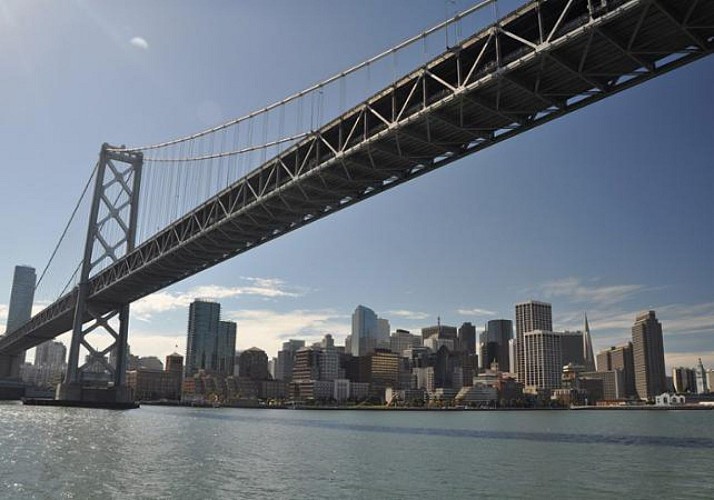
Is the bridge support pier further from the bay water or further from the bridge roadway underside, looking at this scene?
the bay water

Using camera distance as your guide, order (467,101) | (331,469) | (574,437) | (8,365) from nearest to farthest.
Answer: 1. (331,469)
2. (467,101)
3. (574,437)
4. (8,365)

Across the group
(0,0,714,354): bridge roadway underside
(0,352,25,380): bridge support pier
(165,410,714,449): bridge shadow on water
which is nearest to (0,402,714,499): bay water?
(165,410,714,449): bridge shadow on water

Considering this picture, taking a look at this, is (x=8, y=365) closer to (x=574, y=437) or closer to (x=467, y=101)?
(x=574, y=437)

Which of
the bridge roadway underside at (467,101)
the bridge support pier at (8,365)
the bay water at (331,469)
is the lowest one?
the bay water at (331,469)

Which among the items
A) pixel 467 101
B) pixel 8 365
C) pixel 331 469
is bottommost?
pixel 331 469

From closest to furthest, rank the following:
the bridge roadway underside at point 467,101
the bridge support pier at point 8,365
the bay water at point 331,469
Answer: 1. the bay water at point 331,469
2. the bridge roadway underside at point 467,101
3. the bridge support pier at point 8,365

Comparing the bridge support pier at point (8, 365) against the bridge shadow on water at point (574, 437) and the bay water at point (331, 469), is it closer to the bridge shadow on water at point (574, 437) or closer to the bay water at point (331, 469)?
the bridge shadow on water at point (574, 437)

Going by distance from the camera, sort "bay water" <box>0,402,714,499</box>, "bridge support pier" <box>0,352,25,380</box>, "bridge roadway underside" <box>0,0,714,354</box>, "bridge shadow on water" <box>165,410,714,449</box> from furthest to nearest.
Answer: "bridge support pier" <box>0,352,25,380</box> → "bridge shadow on water" <box>165,410,714,449</box> → "bridge roadway underside" <box>0,0,714,354</box> → "bay water" <box>0,402,714,499</box>

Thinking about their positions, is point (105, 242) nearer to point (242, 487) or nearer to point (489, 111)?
point (489, 111)

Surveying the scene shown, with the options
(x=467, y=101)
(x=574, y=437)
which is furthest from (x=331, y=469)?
(x=574, y=437)

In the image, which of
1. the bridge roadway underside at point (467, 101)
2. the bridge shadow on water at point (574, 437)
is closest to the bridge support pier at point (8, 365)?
the bridge roadway underside at point (467, 101)
